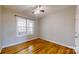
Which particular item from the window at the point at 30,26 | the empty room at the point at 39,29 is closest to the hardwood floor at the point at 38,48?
the empty room at the point at 39,29

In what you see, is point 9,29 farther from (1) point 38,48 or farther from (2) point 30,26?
(1) point 38,48

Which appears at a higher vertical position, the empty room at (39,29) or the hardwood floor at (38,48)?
the empty room at (39,29)

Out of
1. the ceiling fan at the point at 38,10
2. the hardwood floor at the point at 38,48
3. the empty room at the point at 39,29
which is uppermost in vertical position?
the ceiling fan at the point at 38,10

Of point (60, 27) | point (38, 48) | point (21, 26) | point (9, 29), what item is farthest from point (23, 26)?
point (60, 27)

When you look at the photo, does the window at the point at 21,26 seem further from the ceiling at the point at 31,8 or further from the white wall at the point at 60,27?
the white wall at the point at 60,27

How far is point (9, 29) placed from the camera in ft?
2.77

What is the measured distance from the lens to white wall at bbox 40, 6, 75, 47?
85 centimetres

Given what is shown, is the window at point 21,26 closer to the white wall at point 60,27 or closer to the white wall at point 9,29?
the white wall at point 9,29

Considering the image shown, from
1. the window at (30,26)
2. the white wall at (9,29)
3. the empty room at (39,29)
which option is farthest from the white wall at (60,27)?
the white wall at (9,29)

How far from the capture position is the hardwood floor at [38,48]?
0.82m

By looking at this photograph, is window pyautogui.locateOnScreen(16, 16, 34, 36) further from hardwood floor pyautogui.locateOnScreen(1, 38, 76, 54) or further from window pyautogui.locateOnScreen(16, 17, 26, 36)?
hardwood floor pyautogui.locateOnScreen(1, 38, 76, 54)

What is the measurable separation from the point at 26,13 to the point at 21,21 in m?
0.10

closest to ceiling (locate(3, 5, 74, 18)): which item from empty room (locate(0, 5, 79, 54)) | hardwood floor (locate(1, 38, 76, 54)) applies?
empty room (locate(0, 5, 79, 54))

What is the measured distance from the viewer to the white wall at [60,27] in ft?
2.77
